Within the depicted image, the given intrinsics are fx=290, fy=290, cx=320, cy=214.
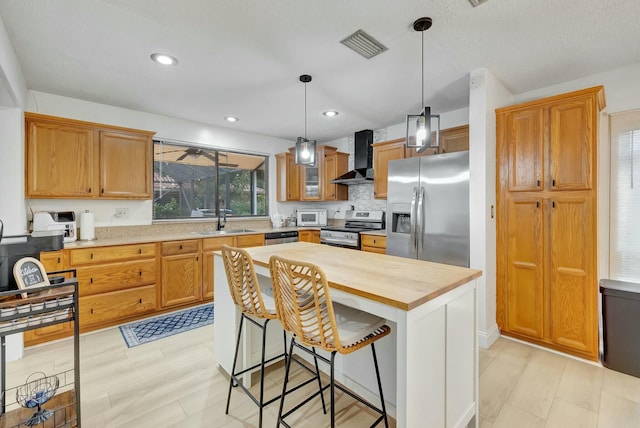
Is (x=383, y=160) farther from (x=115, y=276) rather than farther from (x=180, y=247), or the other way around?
(x=115, y=276)

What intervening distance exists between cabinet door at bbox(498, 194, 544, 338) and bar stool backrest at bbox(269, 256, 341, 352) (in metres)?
2.28

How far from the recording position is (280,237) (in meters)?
4.41

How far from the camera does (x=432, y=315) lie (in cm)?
128

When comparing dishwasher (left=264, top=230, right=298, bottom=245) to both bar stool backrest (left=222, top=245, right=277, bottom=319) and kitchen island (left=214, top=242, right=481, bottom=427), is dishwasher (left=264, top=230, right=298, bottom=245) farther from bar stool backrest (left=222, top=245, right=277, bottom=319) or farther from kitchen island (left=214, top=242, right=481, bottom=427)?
bar stool backrest (left=222, top=245, right=277, bottom=319)

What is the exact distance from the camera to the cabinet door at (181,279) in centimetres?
339

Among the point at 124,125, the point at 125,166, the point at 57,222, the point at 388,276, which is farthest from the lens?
the point at 124,125

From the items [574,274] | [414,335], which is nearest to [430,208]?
[574,274]

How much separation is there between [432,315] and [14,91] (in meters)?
3.44

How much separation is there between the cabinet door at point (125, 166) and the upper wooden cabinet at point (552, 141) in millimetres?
3962

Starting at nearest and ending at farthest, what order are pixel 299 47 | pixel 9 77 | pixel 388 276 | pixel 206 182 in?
pixel 388 276
pixel 9 77
pixel 299 47
pixel 206 182

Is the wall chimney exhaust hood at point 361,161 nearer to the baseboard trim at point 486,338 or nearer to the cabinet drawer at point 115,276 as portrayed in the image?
the baseboard trim at point 486,338

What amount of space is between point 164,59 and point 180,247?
205cm

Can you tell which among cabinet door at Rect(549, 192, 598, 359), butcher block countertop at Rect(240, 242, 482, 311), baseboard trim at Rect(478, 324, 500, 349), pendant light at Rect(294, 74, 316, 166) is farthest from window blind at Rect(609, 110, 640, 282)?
pendant light at Rect(294, 74, 316, 166)

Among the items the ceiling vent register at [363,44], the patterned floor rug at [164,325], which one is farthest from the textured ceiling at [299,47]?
the patterned floor rug at [164,325]
